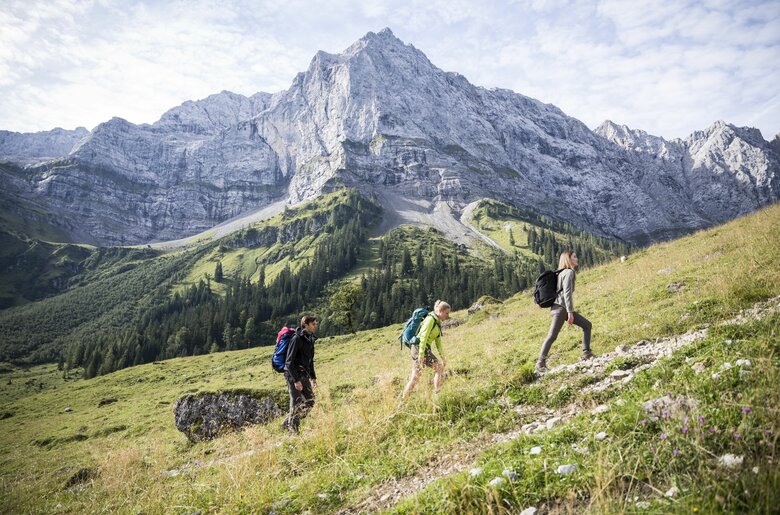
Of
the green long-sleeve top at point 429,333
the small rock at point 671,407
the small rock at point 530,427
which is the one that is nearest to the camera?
the small rock at point 671,407

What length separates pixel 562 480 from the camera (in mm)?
4648

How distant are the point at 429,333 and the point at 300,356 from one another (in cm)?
444

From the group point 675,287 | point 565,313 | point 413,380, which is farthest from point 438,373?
point 675,287

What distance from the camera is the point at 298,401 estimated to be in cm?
1200

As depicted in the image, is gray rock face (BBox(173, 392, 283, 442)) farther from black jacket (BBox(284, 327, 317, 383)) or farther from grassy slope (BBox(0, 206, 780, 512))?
black jacket (BBox(284, 327, 317, 383))

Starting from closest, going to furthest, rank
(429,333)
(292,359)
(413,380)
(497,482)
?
(497,482)
(413,380)
(429,333)
(292,359)

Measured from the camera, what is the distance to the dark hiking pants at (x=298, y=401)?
1111cm

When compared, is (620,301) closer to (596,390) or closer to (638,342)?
(638,342)

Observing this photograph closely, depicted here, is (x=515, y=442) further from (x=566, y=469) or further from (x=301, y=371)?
(x=301, y=371)

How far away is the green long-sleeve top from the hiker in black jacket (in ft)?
11.7

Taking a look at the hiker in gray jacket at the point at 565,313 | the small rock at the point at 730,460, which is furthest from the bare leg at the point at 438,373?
the small rock at the point at 730,460

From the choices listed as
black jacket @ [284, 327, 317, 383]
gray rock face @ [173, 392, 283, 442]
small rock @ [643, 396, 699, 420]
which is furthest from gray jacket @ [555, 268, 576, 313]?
gray rock face @ [173, 392, 283, 442]

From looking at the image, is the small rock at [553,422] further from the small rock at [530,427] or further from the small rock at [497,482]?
the small rock at [497,482]

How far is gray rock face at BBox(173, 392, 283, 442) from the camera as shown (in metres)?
17.4
